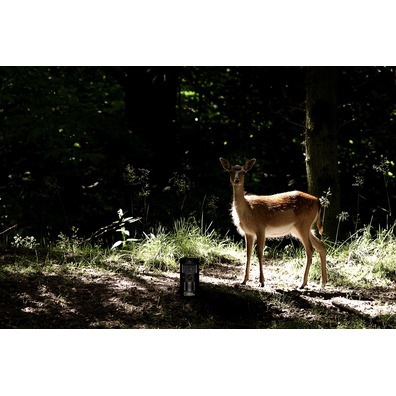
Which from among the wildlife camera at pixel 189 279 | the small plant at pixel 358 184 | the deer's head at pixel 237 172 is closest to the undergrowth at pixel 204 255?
the small plant at pixel 358 184

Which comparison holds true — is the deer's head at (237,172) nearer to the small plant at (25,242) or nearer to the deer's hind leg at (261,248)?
the deer's hind leg at (261,248)

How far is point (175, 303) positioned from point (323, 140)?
6.96 ft

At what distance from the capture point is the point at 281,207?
4.80 m

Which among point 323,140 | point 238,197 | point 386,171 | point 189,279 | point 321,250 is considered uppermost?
point 323,140

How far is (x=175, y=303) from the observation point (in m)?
4.49

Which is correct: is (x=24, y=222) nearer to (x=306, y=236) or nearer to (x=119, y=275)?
(x=119, y=275)

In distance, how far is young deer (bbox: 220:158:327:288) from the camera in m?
4.69

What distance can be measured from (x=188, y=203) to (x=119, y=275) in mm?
1213

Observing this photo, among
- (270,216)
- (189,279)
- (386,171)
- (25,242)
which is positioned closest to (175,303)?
(189,279)

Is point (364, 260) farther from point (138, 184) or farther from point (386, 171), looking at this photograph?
point (138, 184)

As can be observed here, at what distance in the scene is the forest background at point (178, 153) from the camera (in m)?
5.71

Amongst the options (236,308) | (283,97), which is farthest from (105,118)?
(236,308)
